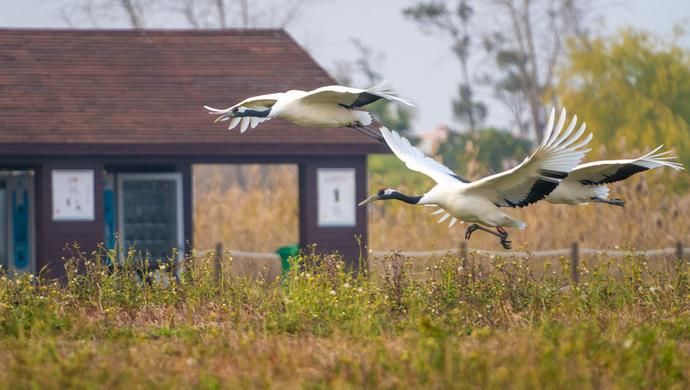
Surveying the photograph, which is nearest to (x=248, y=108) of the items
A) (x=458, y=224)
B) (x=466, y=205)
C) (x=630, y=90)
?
(x=466, y=205)

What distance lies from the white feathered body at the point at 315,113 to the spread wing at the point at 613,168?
6.41ft

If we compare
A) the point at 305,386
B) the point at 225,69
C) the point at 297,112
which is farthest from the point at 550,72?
the point at 305,386

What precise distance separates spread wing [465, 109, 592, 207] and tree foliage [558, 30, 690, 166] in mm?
18903

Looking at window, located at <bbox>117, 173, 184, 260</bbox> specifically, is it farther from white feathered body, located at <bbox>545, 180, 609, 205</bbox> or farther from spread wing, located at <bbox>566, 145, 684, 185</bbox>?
spread wing, located at <bbox>566, 145, 684, 185</bbox>

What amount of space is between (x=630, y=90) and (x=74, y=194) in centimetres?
1637

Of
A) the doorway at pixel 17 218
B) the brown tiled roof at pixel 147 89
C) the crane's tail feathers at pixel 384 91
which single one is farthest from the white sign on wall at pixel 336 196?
the crane's tail feathers at pixel 384 91

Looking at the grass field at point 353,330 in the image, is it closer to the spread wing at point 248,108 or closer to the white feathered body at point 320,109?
the white feathered body at point 320,109

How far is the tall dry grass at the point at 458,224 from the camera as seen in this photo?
2130 cm

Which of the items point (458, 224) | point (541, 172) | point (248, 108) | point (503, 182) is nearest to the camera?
point (541, 172)

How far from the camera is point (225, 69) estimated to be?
66.9 ft

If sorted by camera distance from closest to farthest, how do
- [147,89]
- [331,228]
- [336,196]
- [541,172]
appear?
[541,172] → [331,228] → [336,196] → [147,89]

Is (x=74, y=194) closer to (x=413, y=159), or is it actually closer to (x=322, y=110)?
(x=322, y=110)

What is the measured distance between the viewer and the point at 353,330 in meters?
10.0

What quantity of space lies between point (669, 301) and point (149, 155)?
922 cm
